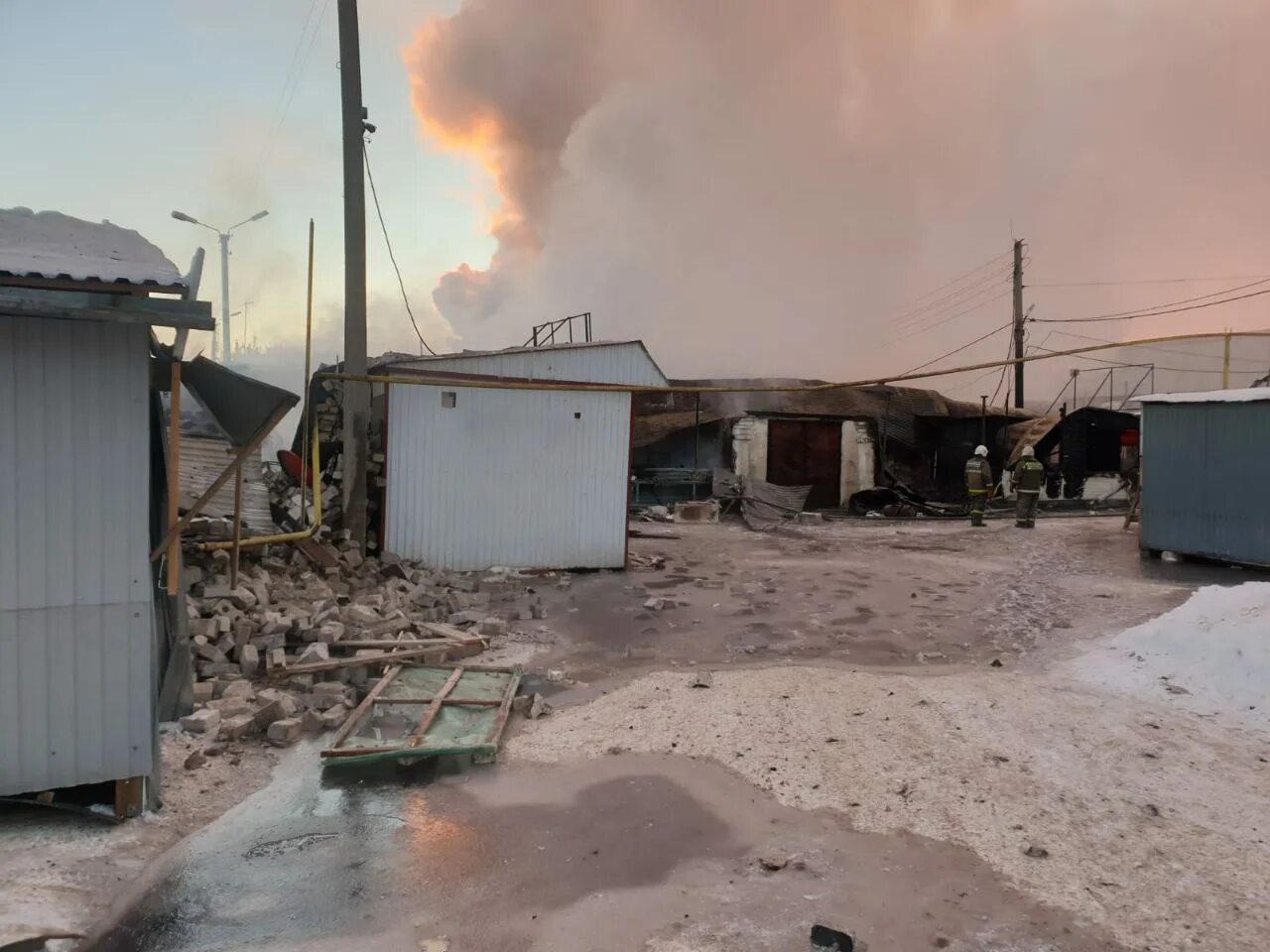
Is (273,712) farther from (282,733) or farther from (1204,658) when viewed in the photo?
(1204,658)

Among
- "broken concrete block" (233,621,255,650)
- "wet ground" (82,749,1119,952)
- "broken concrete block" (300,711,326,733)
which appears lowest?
"wet ground" (82,749,1119,952)

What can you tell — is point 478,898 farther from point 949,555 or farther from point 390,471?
point 949,555

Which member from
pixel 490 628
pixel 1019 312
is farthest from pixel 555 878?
pixel 1019 312

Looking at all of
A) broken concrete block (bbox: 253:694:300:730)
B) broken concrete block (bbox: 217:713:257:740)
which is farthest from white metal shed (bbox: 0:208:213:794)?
broken concrete block (bbox: 253:694:300:730)

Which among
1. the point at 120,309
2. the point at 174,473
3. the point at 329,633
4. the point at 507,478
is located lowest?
the point at 329,633

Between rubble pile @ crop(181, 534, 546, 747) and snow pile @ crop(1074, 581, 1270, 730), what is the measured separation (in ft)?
18.4

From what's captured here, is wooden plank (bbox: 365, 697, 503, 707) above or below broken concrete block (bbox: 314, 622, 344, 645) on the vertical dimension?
below

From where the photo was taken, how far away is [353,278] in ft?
34.1

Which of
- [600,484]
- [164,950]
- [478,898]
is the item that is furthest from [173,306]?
[600,484]

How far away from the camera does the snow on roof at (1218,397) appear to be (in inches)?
456

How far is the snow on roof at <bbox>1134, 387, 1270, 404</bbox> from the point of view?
11.6 meters

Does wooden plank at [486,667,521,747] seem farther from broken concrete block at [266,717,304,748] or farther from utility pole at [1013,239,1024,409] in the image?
utility pole at [1013,239,1024,409]

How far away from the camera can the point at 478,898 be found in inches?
136

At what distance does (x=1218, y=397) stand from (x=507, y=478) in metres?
11.1
